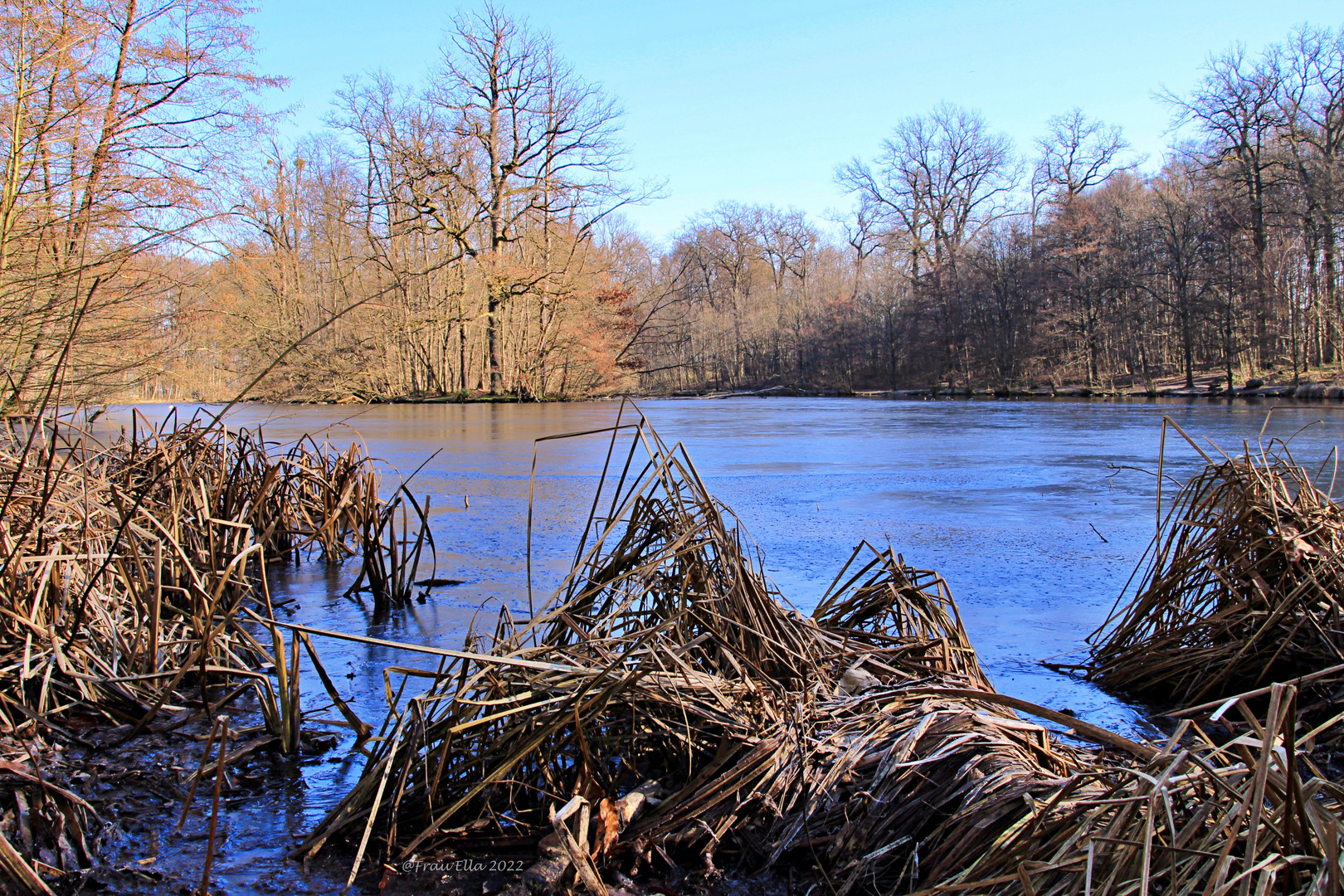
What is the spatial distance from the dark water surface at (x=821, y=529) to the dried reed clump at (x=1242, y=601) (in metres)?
0.27

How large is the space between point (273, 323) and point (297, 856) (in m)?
38.8

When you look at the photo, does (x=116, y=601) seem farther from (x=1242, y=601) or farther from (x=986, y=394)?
(x=986, y=394)

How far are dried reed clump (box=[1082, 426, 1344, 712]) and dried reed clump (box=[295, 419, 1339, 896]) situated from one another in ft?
3.78

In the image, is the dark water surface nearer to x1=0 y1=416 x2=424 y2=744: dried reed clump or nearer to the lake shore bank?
x1=0 y1=416 x2=424 y2=744: dried reed clump

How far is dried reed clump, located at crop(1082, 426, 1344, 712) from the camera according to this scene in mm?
3258

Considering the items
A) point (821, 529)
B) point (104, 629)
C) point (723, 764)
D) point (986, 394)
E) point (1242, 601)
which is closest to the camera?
point (723, 764)

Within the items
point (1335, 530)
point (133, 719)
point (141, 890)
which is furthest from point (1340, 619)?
point (133, 719)

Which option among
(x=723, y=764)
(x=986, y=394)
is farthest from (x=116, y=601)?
(x=986, y=394)

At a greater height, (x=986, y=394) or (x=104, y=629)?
(x=986, y=394)

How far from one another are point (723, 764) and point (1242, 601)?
7.93ft

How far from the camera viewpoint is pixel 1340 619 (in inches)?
126

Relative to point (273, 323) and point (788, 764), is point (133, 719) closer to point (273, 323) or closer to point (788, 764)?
point (788, 764)

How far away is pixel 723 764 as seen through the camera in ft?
7.50

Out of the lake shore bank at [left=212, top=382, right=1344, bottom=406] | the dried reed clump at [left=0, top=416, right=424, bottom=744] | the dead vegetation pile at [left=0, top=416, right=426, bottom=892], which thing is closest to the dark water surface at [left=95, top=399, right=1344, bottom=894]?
the dead vegetation pile at [left=0, top=416, right=426, bottom=892]
